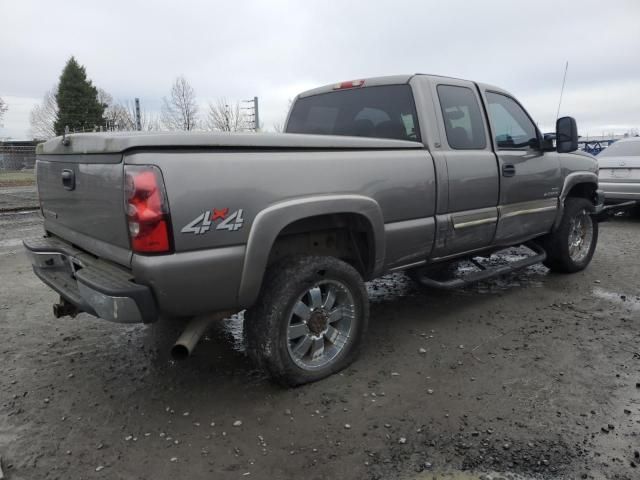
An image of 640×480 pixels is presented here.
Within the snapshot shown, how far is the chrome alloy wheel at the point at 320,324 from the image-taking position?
3139 millimetres

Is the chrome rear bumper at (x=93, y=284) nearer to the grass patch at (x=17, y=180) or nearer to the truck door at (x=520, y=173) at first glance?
the truck door at (x=520, y=173)

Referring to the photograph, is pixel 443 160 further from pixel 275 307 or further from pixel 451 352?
pixel 275 307

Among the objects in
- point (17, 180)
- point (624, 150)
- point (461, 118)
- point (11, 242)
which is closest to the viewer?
point (461, 118)

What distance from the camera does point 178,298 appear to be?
8.45 ft

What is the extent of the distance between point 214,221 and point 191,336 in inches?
26.3

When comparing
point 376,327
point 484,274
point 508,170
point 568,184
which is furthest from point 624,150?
point 376,327

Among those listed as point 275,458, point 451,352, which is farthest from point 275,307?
point 451,352

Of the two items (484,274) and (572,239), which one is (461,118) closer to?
(484,274)

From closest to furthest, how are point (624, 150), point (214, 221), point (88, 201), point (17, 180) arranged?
point (214, 221) → point (88, 201) → point (624, 150) → point (17, 180)

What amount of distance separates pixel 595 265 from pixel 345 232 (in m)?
4.17

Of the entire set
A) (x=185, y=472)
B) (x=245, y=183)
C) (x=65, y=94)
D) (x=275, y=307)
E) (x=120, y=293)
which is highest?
(x=65, y=94)

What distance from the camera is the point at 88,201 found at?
2.87 meters

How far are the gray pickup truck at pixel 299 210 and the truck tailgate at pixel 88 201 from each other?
0.5 inches

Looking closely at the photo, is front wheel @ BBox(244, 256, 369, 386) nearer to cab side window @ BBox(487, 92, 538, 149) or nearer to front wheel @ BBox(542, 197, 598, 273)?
cab side window @ BBox(487, 92, 538, 149)
